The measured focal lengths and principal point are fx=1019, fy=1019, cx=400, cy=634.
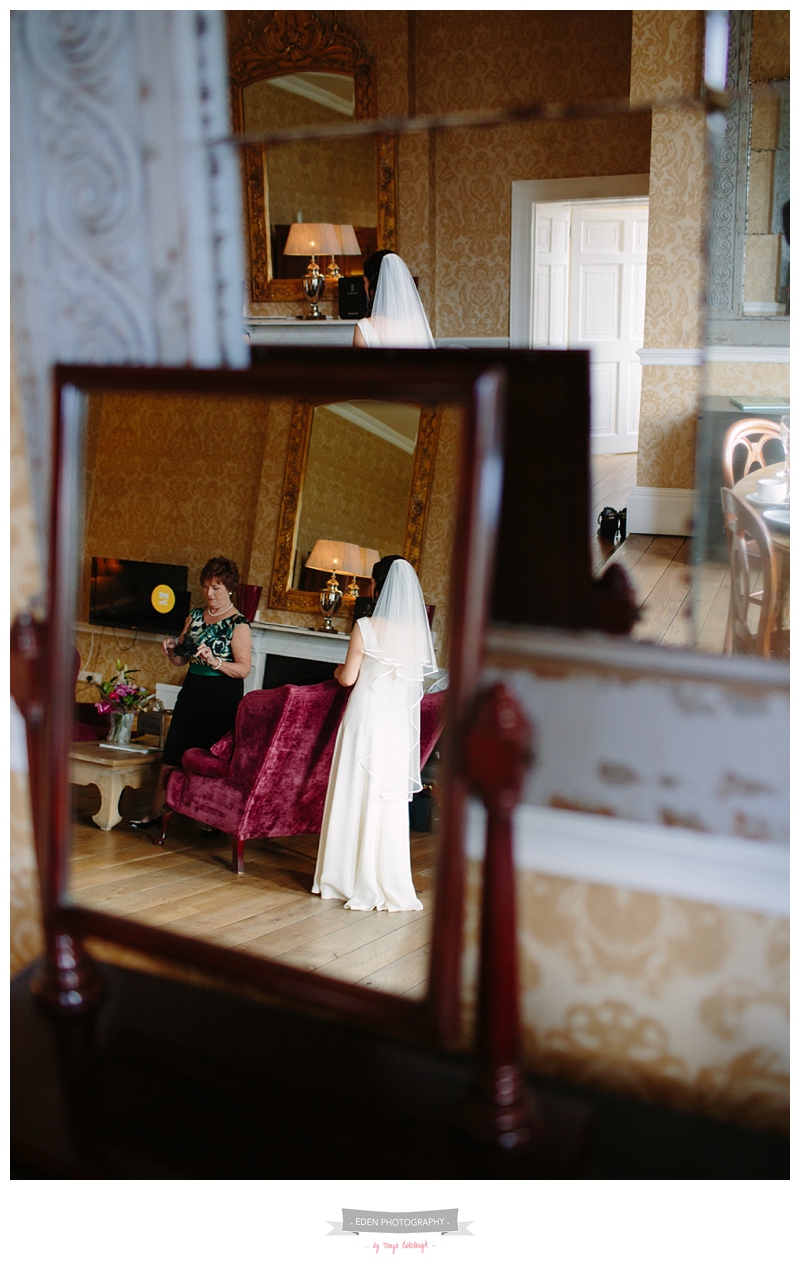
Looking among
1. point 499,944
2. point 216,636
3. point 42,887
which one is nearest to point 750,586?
point 499,944

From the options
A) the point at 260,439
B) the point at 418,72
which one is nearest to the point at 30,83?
the point at 260,439

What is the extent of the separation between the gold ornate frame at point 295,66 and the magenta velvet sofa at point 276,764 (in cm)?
363

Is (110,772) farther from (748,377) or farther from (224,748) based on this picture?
(748,377)

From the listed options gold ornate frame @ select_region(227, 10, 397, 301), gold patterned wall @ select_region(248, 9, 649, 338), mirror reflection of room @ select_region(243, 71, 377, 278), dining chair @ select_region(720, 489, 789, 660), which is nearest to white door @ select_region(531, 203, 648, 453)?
gold patterned wall @ select_region(248, 9, 649, 338)

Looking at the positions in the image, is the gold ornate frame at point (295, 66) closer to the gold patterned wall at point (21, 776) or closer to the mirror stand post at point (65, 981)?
the gold patterned wall at point (21, 776)

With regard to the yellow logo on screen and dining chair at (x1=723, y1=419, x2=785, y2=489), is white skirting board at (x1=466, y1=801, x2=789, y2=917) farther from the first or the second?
the yellow logo on screen

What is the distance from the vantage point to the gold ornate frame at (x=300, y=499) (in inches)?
236

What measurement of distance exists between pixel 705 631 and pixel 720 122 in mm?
4263

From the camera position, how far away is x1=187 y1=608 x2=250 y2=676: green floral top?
5379 millimetres

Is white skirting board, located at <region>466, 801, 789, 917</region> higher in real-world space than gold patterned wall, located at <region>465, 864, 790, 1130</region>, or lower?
higher

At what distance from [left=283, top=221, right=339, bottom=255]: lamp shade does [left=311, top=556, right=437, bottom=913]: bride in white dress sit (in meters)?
3.44

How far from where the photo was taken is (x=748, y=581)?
2080 millimetres
